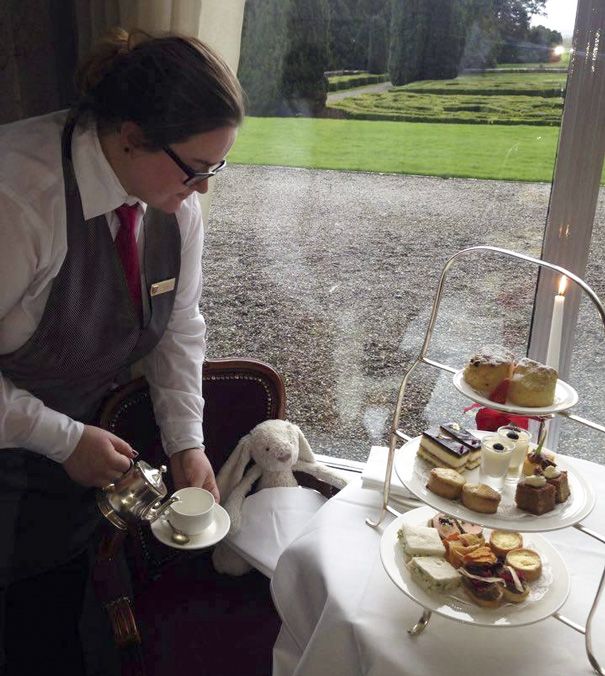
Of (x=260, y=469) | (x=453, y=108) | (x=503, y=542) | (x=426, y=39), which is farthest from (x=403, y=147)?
(x=503, y=542)

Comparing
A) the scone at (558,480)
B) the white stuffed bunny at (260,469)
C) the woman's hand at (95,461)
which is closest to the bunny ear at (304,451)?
the white stuffed bunny at (260,469)

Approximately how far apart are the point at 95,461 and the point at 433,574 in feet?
2.08

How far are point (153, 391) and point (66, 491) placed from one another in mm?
271

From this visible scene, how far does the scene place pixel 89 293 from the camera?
4.50 feet

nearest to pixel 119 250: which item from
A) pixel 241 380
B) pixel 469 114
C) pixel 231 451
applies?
pixel 241 380

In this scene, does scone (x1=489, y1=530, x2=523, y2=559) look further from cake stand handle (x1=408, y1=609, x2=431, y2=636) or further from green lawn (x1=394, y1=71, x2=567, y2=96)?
green lawn (x1=394, y1=71, x2=567, y2=96)

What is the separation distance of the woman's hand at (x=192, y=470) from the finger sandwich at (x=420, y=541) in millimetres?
494

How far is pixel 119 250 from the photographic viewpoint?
55.9 inches

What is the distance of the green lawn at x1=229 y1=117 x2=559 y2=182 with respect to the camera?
6.01ft

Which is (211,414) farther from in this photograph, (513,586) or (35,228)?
(513,586)

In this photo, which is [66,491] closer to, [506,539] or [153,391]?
[153,391]

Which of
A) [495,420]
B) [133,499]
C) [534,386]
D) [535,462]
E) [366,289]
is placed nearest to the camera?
[534,386]

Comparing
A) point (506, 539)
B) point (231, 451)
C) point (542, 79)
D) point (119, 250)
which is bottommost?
point (231, 451)

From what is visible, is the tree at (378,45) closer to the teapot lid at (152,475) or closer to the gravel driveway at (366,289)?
the gravel driveway at (366,289)
